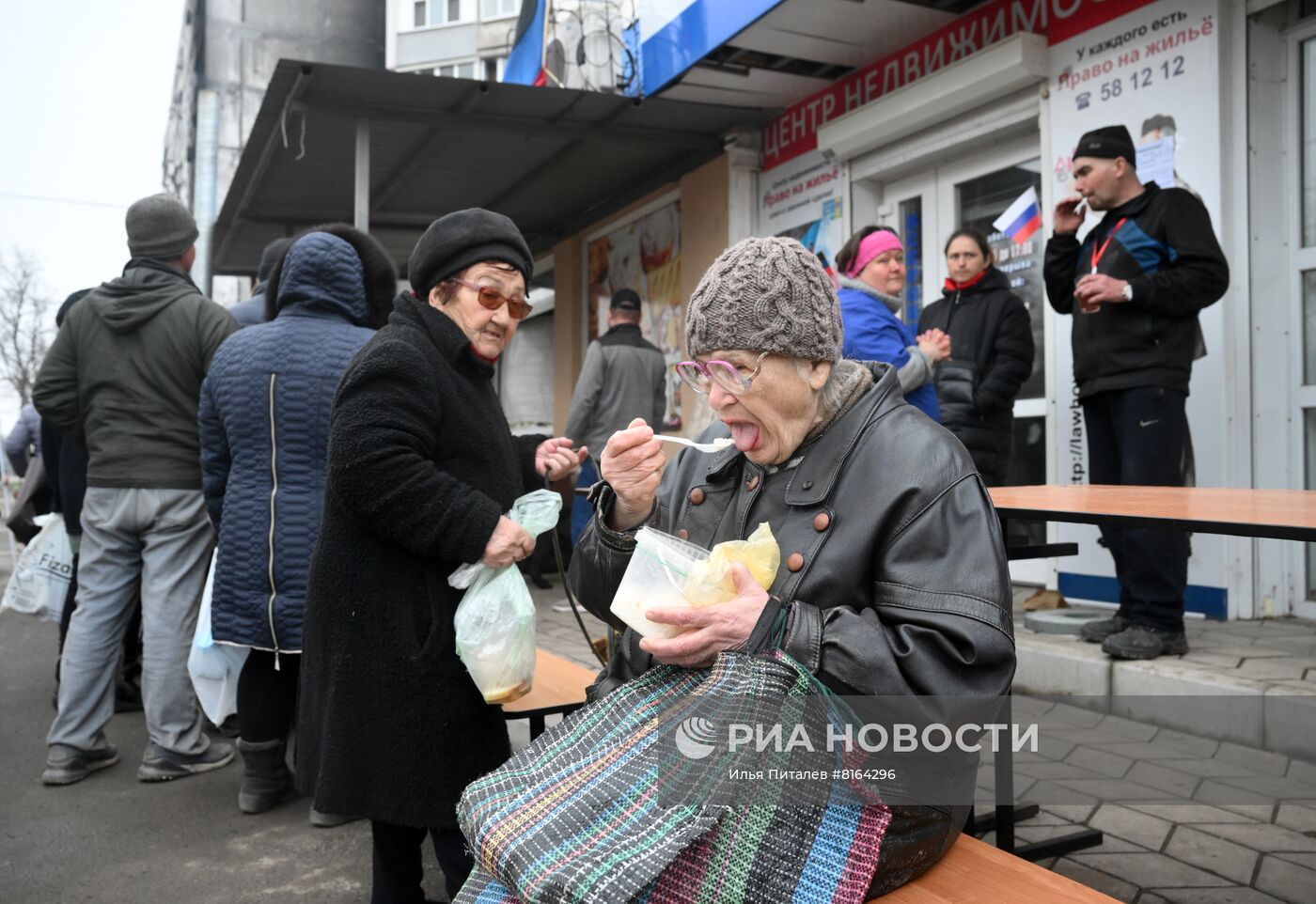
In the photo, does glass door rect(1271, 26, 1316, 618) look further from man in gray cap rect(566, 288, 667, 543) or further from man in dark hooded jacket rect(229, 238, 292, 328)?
man in dark hooded jacket rect(229, 238, 292, 328)

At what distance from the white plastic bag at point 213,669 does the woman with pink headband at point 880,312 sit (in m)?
2.55

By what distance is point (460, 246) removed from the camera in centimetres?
262

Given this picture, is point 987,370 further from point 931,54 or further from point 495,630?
point 495,630

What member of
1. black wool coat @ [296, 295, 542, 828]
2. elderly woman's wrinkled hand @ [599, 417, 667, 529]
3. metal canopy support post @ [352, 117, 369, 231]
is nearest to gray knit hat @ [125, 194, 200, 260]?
black wool coat @ [296, 295, 542, 828]

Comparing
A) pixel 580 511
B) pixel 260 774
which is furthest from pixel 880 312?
pixel 580 511

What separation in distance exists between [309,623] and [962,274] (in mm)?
3865

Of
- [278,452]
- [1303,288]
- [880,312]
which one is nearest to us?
[278,452]

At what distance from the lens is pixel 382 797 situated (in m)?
2.42

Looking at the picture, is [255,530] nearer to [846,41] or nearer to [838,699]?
[838,699]

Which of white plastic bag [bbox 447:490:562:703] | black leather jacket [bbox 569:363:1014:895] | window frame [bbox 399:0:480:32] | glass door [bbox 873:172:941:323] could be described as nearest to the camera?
black leather jacket [bbox 569:363:1014:895]

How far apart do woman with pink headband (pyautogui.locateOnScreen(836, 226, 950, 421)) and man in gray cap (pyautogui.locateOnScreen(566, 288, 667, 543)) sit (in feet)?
9.46

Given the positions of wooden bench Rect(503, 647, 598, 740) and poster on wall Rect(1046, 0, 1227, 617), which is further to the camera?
poster on wall Rect(1046, 0, 1227, 617)

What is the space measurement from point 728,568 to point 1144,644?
3.33 meters

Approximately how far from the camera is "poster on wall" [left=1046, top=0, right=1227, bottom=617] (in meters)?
5.01
